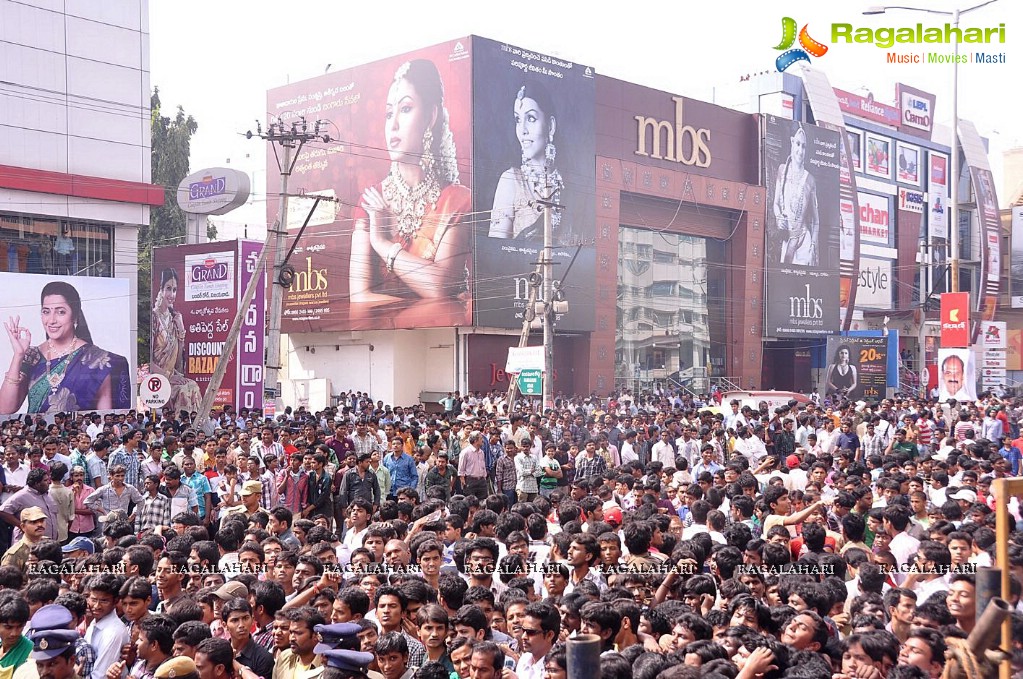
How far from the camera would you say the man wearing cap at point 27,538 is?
7586 millimetres

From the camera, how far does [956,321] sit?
19469 millimetres

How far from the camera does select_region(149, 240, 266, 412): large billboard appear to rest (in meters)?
27.3

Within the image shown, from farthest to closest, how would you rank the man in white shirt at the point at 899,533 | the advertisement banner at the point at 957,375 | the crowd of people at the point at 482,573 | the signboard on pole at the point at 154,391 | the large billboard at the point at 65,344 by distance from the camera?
the large billboard at the point at 65,344, the signboard on pole at the point at 154,391, the advertisement banner at the point at 957,375, the man in white shirt at the point at 899,533, the crowd of people at the point at 482,573

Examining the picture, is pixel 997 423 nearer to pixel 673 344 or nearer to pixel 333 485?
pixel 333 485

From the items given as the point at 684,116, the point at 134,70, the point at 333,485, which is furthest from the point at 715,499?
the point at 684,116

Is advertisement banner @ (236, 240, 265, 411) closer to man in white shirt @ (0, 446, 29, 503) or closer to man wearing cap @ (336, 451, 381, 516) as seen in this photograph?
man in white shirt @ (0, 446, 29, 503)

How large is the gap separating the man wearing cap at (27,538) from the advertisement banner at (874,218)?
52416 mm

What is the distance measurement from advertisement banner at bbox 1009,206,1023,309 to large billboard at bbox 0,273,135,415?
185 ft

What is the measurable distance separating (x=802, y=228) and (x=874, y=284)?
31.6ft

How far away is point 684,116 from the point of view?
44969 millimetres

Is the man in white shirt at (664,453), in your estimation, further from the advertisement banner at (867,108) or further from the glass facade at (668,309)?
the advertisement banner at (867,108)

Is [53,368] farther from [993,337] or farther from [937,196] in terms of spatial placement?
[937,196]

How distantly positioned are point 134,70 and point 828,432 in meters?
21.5

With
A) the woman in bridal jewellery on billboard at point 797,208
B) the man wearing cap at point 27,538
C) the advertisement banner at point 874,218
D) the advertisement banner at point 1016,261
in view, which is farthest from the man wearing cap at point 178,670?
the advertisement banner at point 1016,261
